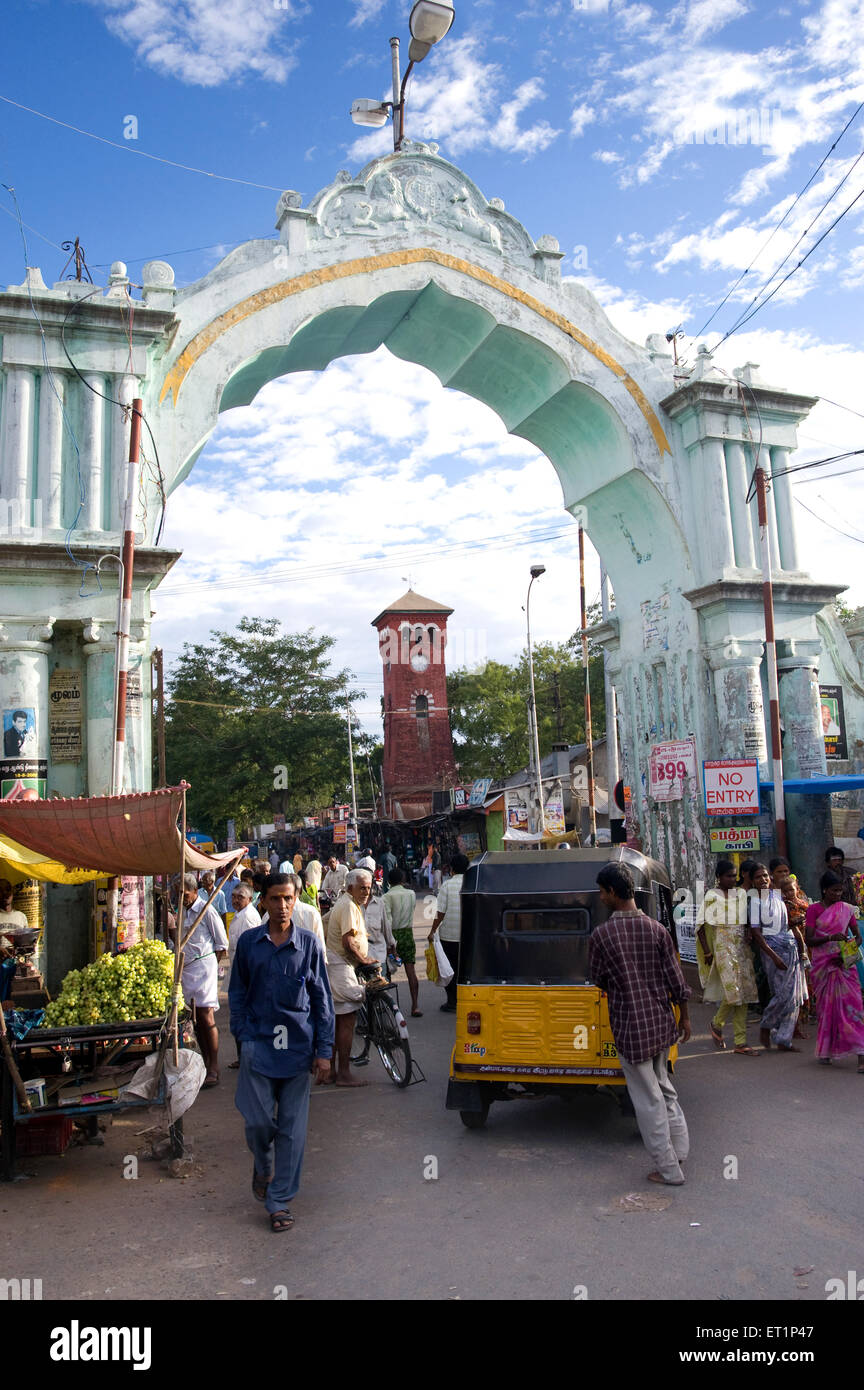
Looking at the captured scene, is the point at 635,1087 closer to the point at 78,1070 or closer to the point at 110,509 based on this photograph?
the point at 78,1070

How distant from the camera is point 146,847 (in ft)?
22.2

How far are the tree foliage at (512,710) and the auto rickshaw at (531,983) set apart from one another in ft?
138

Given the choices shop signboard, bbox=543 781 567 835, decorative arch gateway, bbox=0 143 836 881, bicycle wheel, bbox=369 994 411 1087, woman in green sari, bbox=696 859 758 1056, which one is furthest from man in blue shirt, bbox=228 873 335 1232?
shop signboard, bbox=543 781 567 835

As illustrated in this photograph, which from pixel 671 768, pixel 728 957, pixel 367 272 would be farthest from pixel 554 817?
pixel 728 957

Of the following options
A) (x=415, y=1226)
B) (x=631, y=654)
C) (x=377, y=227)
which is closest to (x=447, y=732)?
(x=631, y=654)

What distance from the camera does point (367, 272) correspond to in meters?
12.9

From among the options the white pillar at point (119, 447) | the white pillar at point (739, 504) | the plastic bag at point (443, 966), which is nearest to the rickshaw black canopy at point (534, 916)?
the plastic bag at point (443, 966)

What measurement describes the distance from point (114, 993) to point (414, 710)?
4439cm

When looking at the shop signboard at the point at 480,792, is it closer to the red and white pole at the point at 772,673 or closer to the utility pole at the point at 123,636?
the red and white pole at the point at 772,673

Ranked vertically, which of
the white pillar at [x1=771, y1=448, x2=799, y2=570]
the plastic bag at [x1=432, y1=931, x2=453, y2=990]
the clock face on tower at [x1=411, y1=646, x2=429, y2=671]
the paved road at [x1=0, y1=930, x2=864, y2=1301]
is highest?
the clock face on tower at [x1=411, y1=646, x2=429, y2=671]

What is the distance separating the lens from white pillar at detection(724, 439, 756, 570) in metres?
14.0

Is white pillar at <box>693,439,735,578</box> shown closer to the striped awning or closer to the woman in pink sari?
the woman in pink sari

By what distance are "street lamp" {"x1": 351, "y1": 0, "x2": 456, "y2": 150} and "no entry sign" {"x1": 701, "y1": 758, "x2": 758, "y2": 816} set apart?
942 centimetres

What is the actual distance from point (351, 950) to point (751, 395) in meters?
10.1
